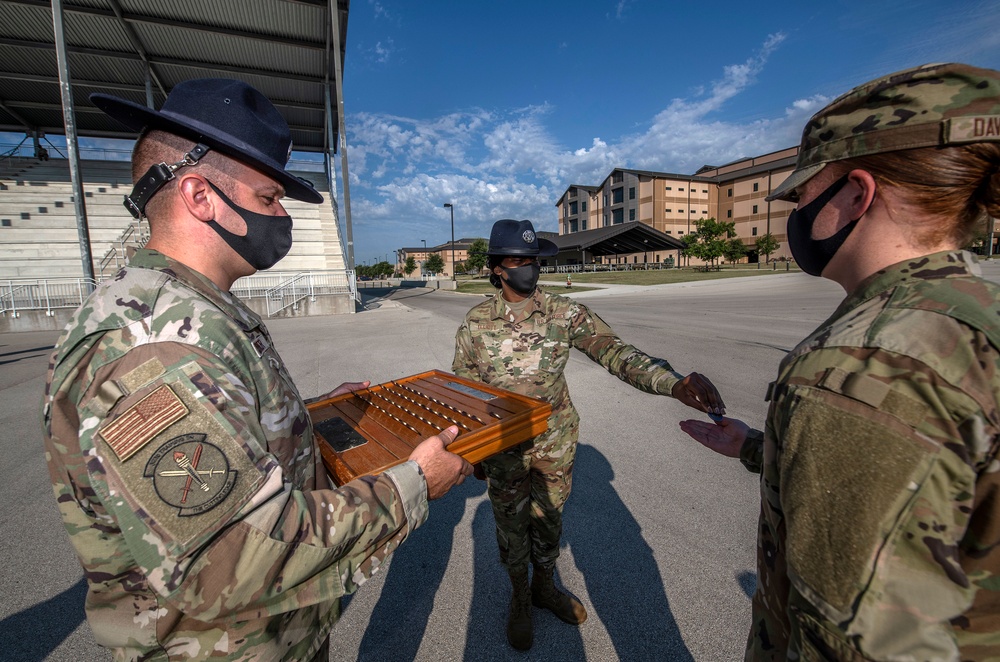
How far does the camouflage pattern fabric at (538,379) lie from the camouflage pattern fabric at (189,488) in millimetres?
1329

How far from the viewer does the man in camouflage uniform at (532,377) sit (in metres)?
2.42

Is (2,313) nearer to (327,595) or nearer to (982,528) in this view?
(327,595)

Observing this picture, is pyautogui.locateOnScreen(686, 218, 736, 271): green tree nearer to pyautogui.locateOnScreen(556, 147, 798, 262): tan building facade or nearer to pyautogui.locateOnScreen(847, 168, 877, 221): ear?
pyautogui.locateOnScreen(556, 147, 798, 262): tan building facade

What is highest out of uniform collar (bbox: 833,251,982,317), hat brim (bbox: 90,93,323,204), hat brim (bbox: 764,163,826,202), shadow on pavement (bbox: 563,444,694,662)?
hat brim (bbox: 90,93,323,204)

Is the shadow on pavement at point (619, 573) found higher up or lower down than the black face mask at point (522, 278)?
lower down

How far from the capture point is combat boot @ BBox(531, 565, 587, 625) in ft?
7.91

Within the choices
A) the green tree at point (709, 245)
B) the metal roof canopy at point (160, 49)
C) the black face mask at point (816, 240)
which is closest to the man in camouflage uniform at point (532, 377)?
the black face mask at point (816, 240)

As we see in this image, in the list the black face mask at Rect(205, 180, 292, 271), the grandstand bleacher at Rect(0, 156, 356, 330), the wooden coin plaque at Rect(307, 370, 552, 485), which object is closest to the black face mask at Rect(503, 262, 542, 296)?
the wooden coin plaque at Rect(307, 370, 552, 485)

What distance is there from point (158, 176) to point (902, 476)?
185 centimetres

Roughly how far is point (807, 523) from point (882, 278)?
0.59m

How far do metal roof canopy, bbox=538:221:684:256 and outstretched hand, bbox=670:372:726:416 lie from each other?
4035 cm

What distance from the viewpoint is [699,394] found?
2051 millimetres

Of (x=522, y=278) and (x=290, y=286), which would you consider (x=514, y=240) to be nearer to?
(x=522, y=278)

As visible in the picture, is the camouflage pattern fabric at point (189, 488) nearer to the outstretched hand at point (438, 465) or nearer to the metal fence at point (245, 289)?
the outstretched hand at point (438, 465)
